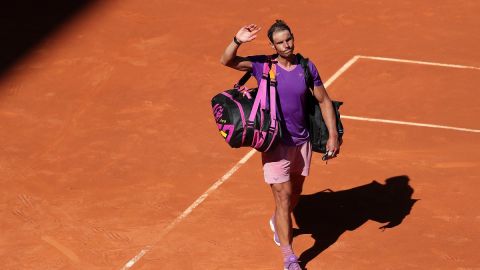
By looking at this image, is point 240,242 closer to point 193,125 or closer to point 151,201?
point 151,201

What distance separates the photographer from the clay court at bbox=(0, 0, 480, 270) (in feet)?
Answer: 39.1

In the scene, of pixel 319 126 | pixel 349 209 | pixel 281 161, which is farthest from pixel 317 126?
pixel 349 209

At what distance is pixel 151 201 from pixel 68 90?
3615 millimetres

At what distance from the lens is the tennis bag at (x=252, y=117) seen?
1046cm

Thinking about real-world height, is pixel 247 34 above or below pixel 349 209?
above

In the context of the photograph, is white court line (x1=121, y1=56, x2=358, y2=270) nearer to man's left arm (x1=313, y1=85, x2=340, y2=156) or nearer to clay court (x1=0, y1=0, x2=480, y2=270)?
clay court (x1=0, y1=0, x2=480, y2=270)

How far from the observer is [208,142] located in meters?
14.3

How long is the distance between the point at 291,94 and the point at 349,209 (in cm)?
242

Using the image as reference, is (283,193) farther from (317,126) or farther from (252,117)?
(252,117)

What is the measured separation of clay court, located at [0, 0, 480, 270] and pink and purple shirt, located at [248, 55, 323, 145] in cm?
149

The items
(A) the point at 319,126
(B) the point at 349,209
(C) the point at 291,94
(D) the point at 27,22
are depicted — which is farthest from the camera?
(D) the point at 27,22

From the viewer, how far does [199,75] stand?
16.4m

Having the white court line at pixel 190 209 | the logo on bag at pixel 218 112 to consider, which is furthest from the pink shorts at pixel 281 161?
the white court line at pixel 190 209

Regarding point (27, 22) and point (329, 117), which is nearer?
point (329, 117)
